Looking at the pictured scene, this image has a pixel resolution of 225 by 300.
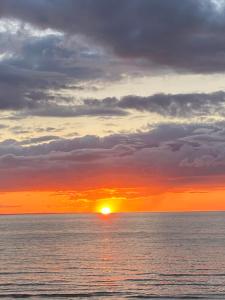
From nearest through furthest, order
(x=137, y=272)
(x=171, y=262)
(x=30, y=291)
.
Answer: (x=30, y=291)
(x=137, y=272)
(x=171, y=262)

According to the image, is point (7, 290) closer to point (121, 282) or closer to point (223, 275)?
point (121, 282)

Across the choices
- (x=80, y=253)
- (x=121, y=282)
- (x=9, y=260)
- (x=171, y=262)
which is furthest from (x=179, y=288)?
(x=80, y=253)

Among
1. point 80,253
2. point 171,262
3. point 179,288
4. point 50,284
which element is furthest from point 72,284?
point 80,253

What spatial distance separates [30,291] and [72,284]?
848 cm

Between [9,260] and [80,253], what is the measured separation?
2346 cm

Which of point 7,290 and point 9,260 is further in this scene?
point 9,260

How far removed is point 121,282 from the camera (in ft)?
264

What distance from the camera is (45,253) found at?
422 ft

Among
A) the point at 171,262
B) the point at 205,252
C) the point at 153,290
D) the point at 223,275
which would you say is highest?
the point at 205,252

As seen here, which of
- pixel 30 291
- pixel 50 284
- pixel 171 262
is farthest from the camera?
pixel 171 262

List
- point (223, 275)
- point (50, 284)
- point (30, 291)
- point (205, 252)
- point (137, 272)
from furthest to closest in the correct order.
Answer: point (205, 252), point (137, 272), point (223, 275), point (50, 284), point (30, 291)

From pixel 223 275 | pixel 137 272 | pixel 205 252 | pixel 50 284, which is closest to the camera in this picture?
pixel 50 284

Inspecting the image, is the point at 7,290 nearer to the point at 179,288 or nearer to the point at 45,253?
the point at 179,288

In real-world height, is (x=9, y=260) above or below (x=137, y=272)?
above
